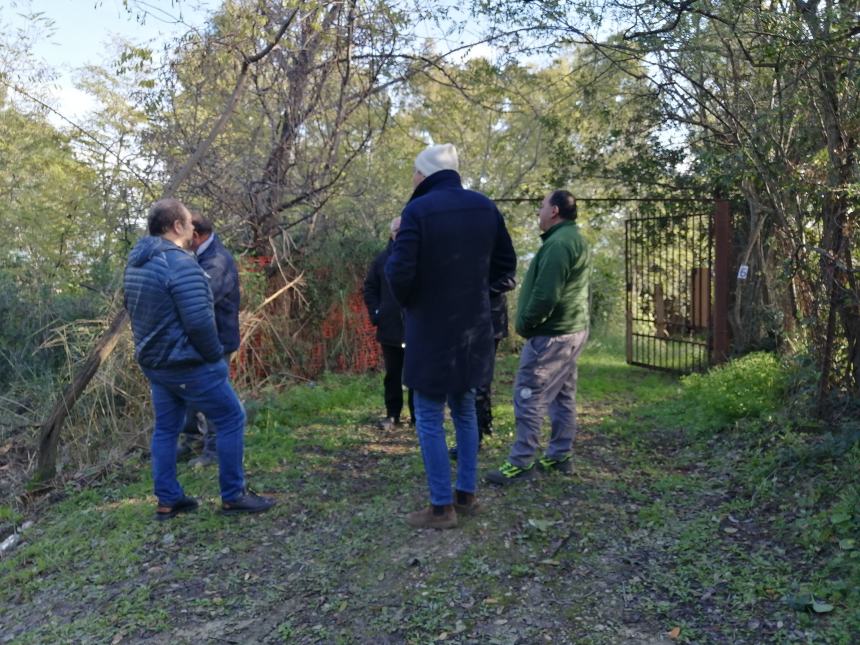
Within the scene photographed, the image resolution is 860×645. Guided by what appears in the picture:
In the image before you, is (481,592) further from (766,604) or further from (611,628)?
(766,604)

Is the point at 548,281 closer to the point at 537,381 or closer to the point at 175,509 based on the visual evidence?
the point at 537,381

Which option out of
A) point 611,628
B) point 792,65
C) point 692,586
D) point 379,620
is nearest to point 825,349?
point 792,65

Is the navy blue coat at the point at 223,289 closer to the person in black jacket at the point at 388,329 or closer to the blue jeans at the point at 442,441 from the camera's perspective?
the person in black jacket at the point at 388,329

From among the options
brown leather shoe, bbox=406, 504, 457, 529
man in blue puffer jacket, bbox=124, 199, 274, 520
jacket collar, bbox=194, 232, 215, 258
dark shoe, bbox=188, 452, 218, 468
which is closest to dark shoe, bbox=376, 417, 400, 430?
dark shoe, bbox=188, 452, 218, 468

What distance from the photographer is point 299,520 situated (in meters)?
4.83

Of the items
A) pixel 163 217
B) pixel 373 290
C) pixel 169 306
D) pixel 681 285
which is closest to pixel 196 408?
pixel 169 306

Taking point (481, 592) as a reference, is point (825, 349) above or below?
above

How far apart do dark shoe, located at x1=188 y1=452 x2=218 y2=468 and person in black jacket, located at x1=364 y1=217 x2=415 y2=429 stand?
5.20ft

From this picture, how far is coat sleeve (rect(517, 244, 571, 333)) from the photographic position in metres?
4.85

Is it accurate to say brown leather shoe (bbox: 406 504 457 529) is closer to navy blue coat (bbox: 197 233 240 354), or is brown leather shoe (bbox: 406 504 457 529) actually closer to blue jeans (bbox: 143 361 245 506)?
blue jeans (bbox: 143 361 245 506)

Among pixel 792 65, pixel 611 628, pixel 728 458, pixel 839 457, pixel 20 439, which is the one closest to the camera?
pixel 611 628

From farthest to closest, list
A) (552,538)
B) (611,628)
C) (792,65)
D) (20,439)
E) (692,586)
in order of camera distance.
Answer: (20,439), (792,65), (552,538), (692,586), (611,628)

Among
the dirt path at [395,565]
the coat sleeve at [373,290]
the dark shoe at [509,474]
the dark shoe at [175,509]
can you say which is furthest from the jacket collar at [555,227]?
the dark shoe at [175,509]

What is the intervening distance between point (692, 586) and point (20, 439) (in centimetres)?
602
